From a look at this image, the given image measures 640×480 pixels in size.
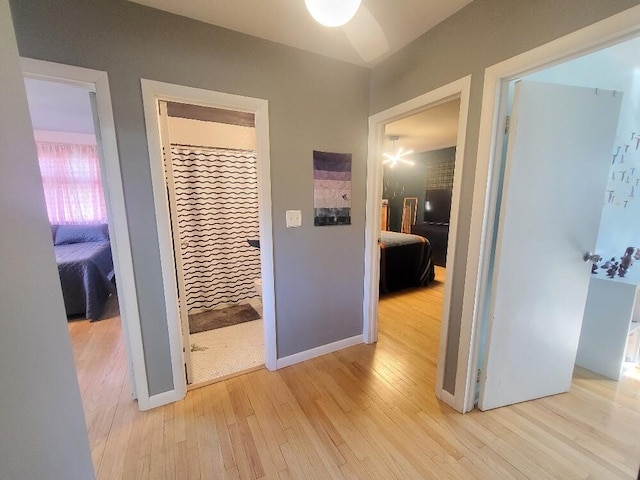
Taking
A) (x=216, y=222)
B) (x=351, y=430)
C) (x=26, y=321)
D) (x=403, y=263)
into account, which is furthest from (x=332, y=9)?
(x=403, y=263)

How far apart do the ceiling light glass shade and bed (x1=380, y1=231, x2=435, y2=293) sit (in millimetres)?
2795

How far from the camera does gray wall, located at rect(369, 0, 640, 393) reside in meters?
1.10

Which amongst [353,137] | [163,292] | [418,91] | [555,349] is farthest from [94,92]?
[555,349]

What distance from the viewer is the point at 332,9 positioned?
90 cm

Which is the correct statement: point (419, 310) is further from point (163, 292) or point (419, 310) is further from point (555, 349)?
point (163, 292)

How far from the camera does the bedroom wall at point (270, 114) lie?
133cm

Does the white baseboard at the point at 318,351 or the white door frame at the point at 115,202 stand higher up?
the white door frame at the point at 115,202

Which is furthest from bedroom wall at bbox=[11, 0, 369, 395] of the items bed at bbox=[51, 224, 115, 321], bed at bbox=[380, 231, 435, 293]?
bed at bbox=[51, 224, 115, 321]

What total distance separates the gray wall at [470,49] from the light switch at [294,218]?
1057mm

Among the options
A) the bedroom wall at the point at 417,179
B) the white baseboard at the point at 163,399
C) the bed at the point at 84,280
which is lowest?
the white baseboard at the point at 163,399

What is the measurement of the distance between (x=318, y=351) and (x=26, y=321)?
194cm

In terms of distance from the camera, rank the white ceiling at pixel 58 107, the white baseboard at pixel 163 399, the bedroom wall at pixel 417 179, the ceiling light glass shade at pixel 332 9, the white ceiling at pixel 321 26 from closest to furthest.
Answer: the ceiling light glass shade at pixel 332 9
the white ceiling at pixel 321 26
the white baseboard at pixel 163 399
the white ceiling at pixel 58 107
the bedroom wall at pixel 417 179

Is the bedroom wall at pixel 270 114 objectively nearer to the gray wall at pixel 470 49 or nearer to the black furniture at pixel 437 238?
the gray wall at pixel 470 49

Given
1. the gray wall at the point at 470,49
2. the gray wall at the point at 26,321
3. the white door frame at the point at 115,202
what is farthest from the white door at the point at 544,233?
the white door frame at the point at 115,202
